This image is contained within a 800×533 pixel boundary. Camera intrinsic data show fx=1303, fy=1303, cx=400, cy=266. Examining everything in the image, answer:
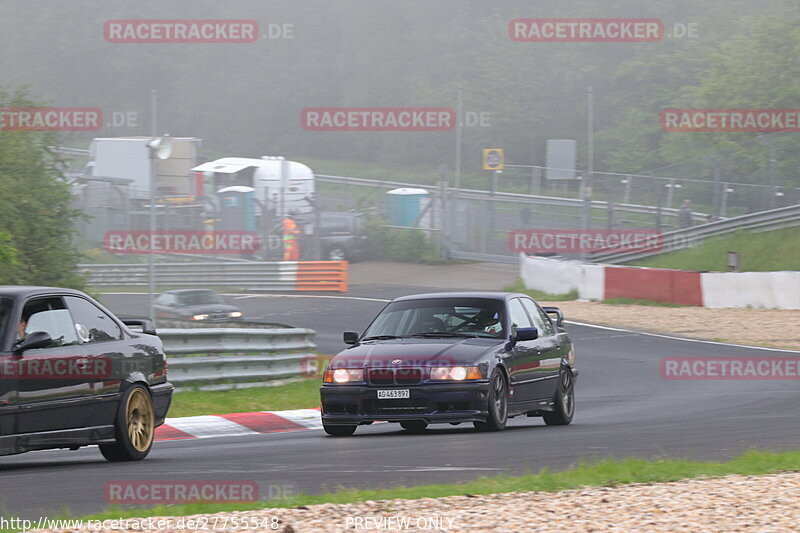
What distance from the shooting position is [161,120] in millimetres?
92125

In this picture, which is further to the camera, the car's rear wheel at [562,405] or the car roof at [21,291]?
the car's rear wheel at [562,405]

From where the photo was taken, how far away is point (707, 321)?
97.0ft

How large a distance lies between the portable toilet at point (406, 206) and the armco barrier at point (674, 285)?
12.0m

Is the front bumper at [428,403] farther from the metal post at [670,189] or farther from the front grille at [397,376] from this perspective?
the metal post at [670,189]

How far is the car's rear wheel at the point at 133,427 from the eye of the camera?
984cm

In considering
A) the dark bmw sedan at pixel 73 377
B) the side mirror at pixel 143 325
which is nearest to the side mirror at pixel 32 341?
the dark bmw sedan at pixel 73 377

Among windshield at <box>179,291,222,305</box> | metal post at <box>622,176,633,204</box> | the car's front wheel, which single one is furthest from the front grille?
the car's front wheel

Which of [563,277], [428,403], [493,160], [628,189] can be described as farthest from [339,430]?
[493,160]

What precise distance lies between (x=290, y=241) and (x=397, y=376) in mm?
32246

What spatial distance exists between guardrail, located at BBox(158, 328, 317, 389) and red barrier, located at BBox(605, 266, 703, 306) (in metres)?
15.8

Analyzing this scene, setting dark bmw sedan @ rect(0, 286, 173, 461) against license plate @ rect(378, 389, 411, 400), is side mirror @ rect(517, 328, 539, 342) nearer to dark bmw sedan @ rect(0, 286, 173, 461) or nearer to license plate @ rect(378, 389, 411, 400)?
license plate @ rect(378, 389, 411, 400)

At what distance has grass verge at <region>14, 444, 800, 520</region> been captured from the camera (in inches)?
273

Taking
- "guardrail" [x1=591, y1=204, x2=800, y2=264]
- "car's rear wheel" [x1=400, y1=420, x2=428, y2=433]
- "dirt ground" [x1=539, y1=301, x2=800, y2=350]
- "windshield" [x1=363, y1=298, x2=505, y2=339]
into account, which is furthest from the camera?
"guardrail" [x1=591, y1=204, x2=800, y2=264]

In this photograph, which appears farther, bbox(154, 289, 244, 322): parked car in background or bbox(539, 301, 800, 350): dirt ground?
bbox(154, 289, 244, 322): parked car in background
